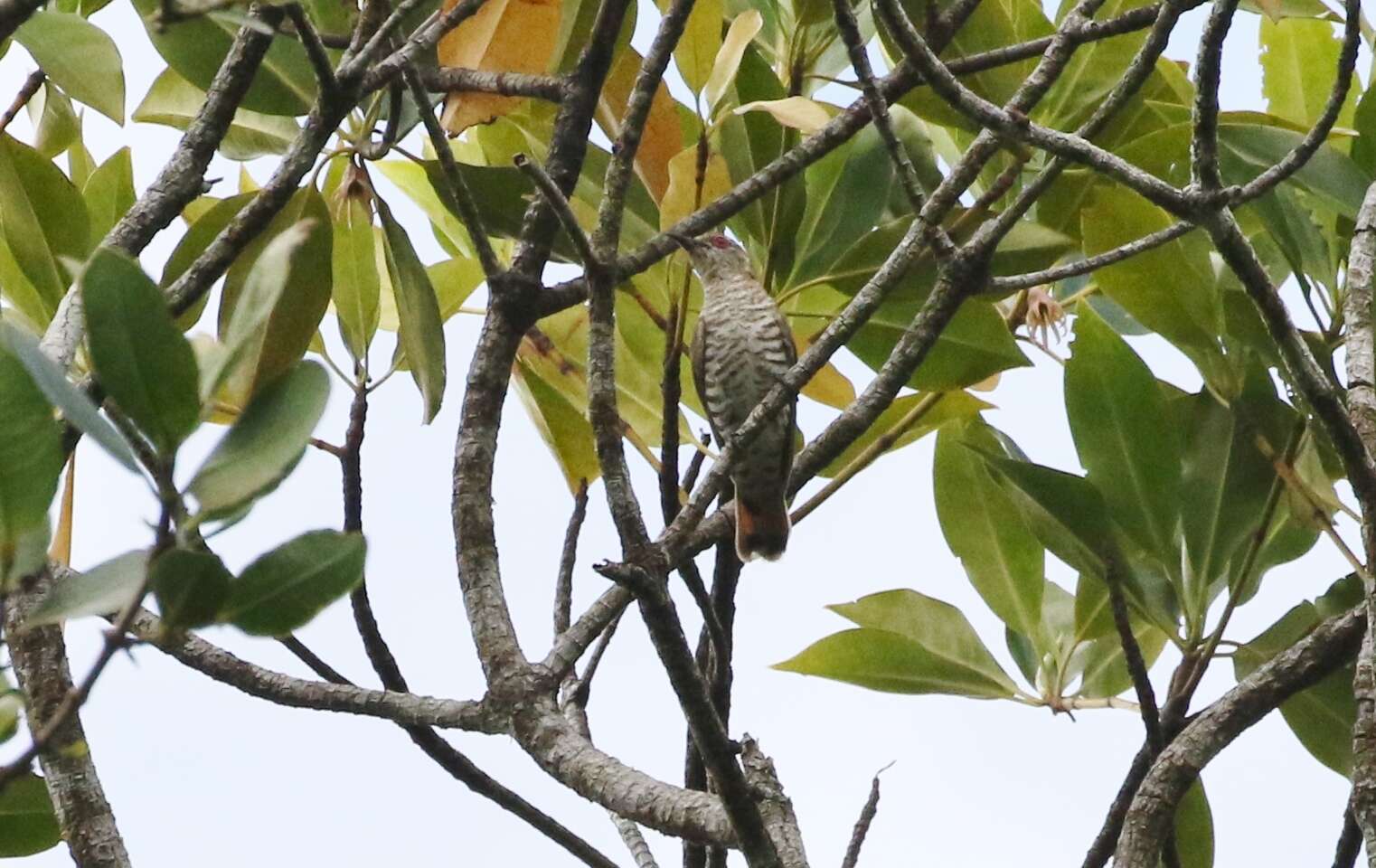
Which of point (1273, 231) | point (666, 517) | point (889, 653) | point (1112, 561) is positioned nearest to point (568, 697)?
point (666, 517)

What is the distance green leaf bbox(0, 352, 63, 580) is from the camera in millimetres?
813

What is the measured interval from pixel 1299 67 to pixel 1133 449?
74cm

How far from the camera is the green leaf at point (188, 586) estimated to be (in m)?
0.78

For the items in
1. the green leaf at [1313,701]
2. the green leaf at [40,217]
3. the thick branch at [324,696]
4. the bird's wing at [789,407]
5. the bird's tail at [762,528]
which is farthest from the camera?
the bird's tail at [762,528]

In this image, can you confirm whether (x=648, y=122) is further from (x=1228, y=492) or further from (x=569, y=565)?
(x=1228, y=492)

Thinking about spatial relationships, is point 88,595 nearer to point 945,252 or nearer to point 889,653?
point 945,252

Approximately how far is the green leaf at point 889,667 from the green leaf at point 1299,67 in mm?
1013

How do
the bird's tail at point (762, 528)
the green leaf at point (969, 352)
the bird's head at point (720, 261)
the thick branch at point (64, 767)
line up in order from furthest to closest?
1. the bird's head at point (720, 261)
2. the bird's tail at point (762, 528)
3. the green leaf at point (969, 352)
4. the thick branch at point (64, 767)

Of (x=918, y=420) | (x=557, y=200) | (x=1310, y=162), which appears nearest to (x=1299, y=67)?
(x=1310, y=162)

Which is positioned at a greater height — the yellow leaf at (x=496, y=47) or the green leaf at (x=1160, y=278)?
the yellow leaf at (x=496, y=47)

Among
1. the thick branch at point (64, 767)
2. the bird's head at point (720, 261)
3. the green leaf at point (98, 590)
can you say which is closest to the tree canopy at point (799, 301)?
the thick branch at point (64, 767)

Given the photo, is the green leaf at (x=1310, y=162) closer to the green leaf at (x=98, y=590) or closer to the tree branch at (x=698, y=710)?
the tree branch at (x=698, y=710)

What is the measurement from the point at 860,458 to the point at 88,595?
1796mm

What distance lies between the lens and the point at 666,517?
2186 mm
